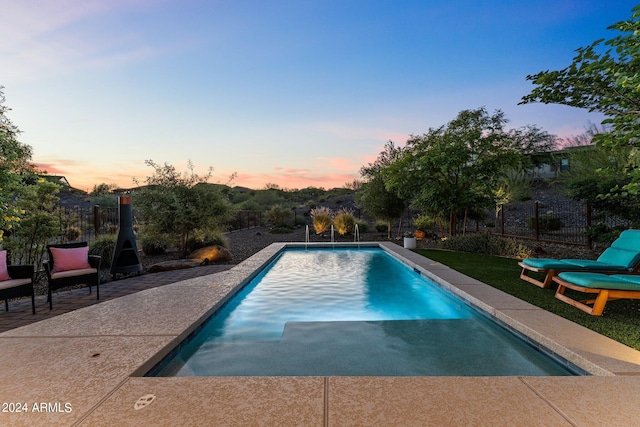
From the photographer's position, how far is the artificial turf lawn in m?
3.30

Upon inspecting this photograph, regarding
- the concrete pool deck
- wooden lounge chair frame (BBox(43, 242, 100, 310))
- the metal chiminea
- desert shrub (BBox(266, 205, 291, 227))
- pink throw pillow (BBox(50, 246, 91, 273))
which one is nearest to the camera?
the concrete pool deck

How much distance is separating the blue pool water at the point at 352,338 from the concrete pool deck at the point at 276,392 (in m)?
0.36

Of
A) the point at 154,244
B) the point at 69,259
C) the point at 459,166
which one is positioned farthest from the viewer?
the point at 459,166

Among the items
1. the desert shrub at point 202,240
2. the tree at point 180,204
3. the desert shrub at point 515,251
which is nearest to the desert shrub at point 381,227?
the desert shrub at point 515,251

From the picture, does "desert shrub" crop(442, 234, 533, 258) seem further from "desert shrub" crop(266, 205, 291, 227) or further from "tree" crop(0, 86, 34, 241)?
"desert shrub" crop(266, 205, 291, 227)

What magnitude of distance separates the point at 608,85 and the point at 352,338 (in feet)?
14.6

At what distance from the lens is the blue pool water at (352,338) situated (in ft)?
9.93

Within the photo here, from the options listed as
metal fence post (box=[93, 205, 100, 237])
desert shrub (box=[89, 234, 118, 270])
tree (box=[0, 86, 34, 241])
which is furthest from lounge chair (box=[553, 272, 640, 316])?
metal fence post (box=[93, 205, 100, 237])

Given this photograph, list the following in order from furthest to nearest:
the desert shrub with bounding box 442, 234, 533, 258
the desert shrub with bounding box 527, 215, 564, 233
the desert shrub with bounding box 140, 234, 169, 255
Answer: the desert shrub with bounding box 527, 215, 564, 233, the desert shrub with bounding box 442, 234, 533, 258, the desert shrub with bounding box 140, 234, 169, 255

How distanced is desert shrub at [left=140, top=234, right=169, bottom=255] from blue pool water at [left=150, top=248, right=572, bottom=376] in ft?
13.5

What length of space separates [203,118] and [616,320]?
13256 mm

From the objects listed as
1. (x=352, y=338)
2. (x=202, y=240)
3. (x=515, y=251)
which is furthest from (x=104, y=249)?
(x=515, y=251)

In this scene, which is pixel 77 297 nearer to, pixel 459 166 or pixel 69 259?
pixel 69 259

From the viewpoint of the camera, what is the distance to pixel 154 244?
962 cm
